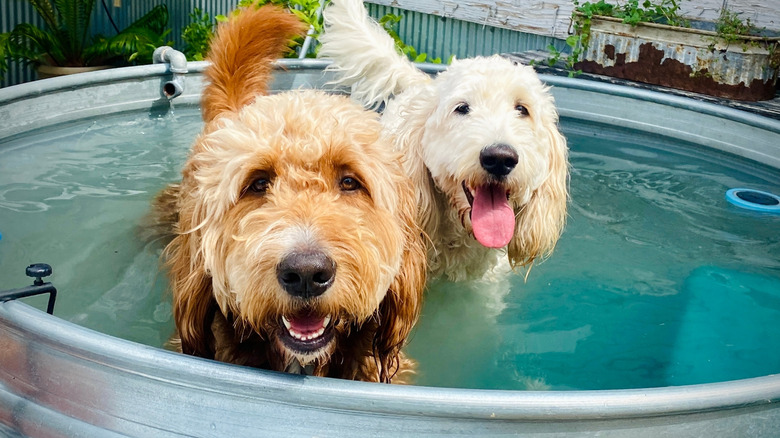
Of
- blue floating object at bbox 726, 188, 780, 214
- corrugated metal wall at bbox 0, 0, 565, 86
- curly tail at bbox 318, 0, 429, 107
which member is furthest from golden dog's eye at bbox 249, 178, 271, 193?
corrugated metal wall at bbox 0, 0, 565, 86

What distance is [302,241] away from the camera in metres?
2.16

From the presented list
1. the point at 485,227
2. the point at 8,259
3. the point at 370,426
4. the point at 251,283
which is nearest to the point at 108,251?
the point at 8,259

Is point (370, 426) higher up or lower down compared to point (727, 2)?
lower down

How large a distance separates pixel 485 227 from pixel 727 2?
5899 mm

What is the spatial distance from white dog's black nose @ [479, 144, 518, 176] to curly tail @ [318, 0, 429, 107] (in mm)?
1688

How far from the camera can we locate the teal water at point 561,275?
366cm

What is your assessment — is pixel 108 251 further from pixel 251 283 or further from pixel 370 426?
pixel 370 426

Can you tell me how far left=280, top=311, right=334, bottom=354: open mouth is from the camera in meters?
2.35

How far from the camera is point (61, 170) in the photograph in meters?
5.19

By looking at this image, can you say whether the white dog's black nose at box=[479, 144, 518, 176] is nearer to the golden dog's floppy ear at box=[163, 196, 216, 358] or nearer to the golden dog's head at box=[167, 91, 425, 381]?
the golden dog's head at box=[167, 91, 425, 381]

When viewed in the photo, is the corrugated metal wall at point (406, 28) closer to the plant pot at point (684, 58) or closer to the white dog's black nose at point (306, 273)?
the plant pot at point (684, 58)

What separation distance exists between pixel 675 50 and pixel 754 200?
2.38 m

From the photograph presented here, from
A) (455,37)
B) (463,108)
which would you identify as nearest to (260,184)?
(463,108)

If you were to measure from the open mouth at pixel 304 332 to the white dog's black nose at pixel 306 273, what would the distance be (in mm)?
183
